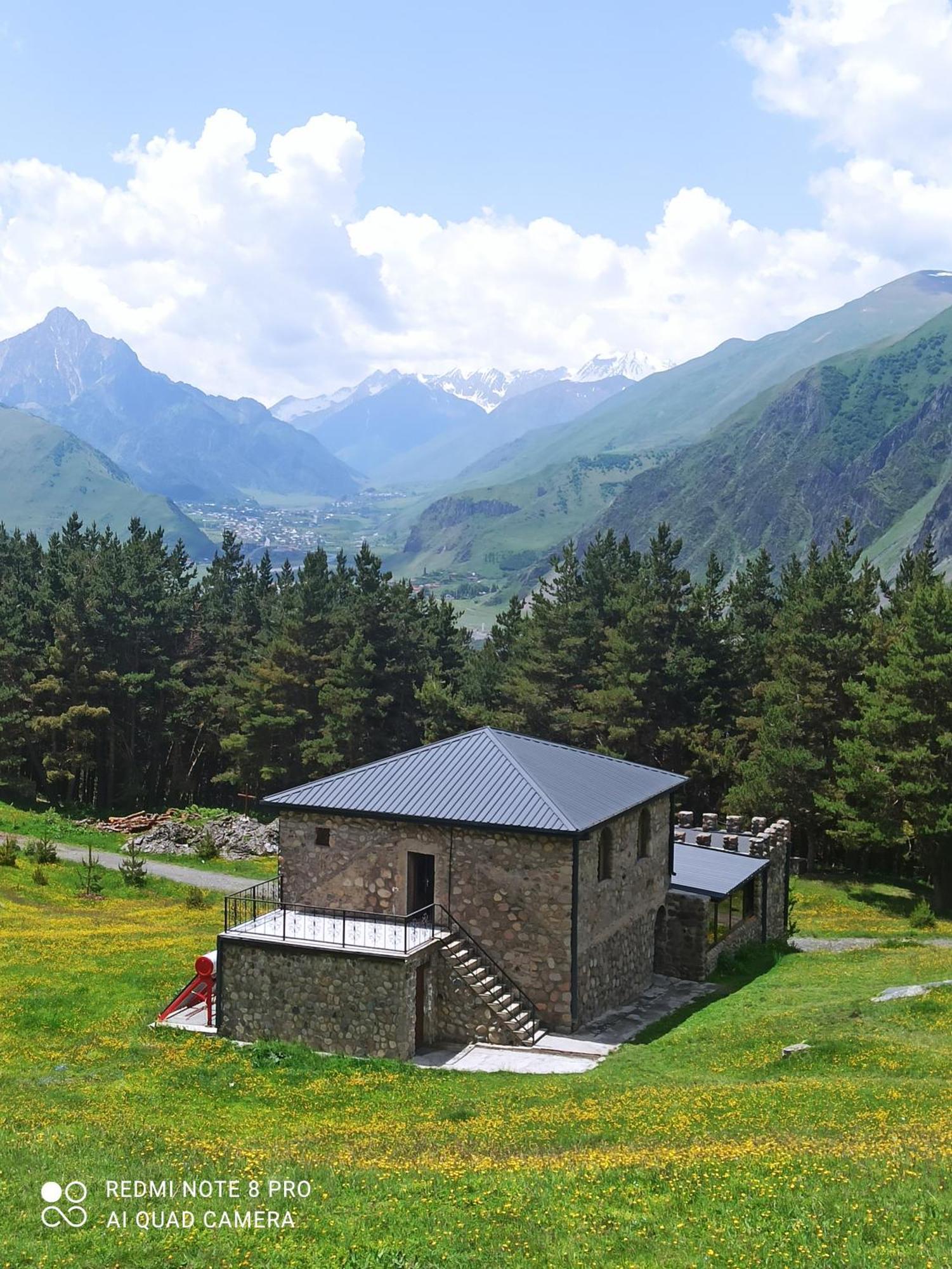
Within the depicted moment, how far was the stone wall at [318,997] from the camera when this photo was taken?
23.4 m

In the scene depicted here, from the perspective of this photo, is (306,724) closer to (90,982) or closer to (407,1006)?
(90,982)

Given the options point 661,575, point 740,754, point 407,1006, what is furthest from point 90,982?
point 661,575

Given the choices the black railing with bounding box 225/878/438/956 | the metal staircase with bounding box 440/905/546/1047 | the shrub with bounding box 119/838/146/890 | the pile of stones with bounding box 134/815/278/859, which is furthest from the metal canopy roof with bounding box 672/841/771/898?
the pile of stones with bounding box 134/815/278/859

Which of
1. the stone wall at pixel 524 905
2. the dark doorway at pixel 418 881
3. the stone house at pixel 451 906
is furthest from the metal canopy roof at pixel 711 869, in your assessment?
Answer: the dark doorway at pixel 418 881

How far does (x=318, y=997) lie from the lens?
24.0 m

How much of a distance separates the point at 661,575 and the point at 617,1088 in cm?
4592

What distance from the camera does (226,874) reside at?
51.4 metres

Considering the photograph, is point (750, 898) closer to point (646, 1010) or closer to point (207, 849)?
point (646, 1010)

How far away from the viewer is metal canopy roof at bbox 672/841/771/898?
1281 inches

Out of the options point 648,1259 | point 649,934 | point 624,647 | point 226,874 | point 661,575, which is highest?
point 661,575

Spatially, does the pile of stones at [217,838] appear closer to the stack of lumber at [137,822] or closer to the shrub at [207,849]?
the shrub at [207,849]

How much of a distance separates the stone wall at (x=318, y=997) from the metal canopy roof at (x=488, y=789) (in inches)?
148

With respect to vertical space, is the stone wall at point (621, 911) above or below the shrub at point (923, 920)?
above

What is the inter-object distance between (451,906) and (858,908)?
30172 millimetres
